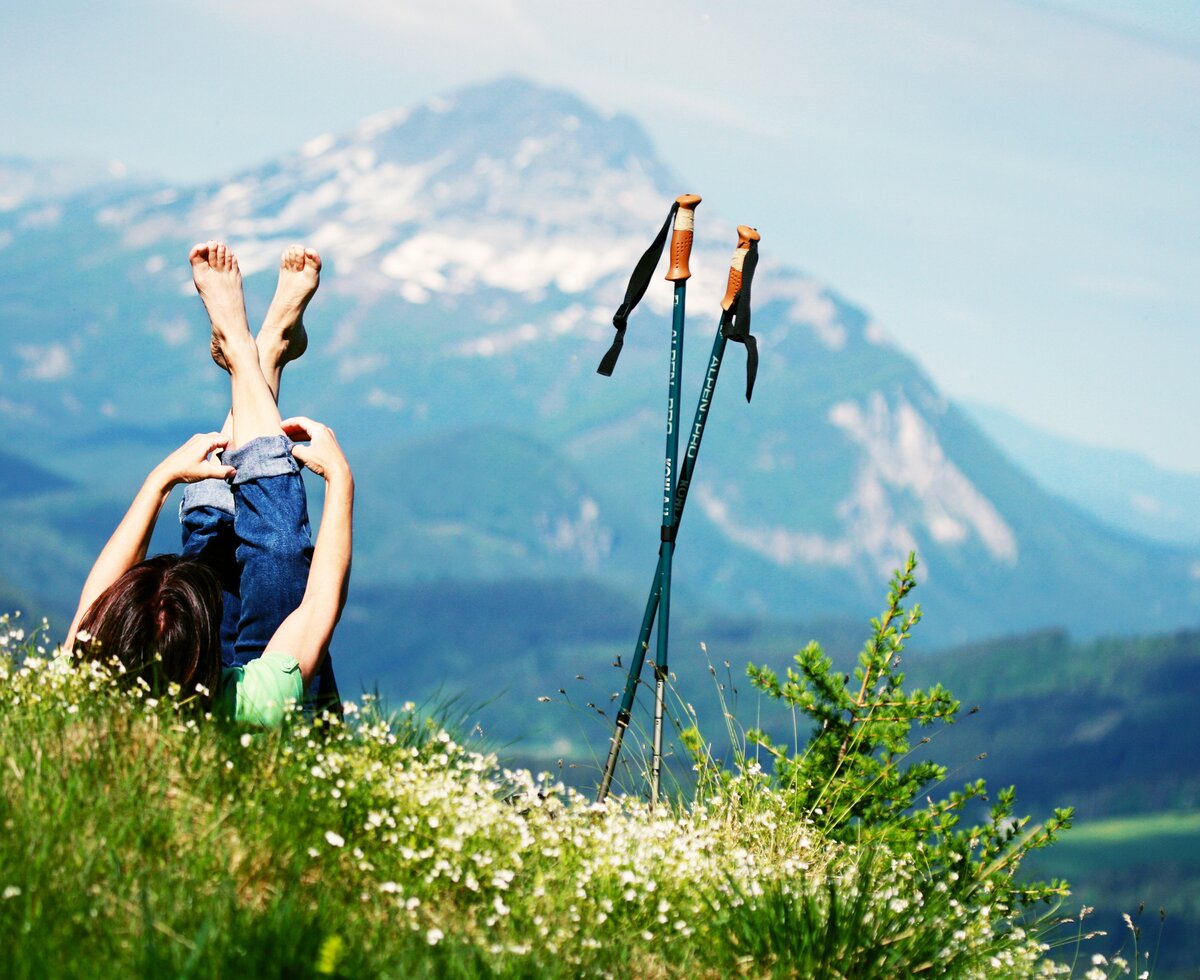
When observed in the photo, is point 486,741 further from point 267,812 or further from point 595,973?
point 595,973

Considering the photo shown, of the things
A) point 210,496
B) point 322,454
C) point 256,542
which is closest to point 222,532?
point 210,496

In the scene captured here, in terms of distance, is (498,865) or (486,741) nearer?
(498,865)

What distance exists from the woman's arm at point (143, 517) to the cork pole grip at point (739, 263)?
2360 millimetres

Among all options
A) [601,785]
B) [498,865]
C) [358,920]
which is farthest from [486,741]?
[358,920]

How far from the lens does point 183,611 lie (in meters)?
4.75

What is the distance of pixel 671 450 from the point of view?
635 cm

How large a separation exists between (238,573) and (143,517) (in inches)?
17.5

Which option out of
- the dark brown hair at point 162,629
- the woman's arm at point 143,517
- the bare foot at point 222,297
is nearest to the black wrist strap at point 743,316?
the bare foot at point 222,297

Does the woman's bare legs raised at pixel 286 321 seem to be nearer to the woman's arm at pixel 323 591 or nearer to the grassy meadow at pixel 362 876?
the woman's arm at pixel 323 591

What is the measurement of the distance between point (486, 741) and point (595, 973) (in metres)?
1.81

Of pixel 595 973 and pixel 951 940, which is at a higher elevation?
pixel 951 940

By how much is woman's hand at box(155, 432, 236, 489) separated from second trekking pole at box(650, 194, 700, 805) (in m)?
1.85

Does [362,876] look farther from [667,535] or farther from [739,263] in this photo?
[739,263]

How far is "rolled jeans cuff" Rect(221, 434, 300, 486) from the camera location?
564 centimetres
